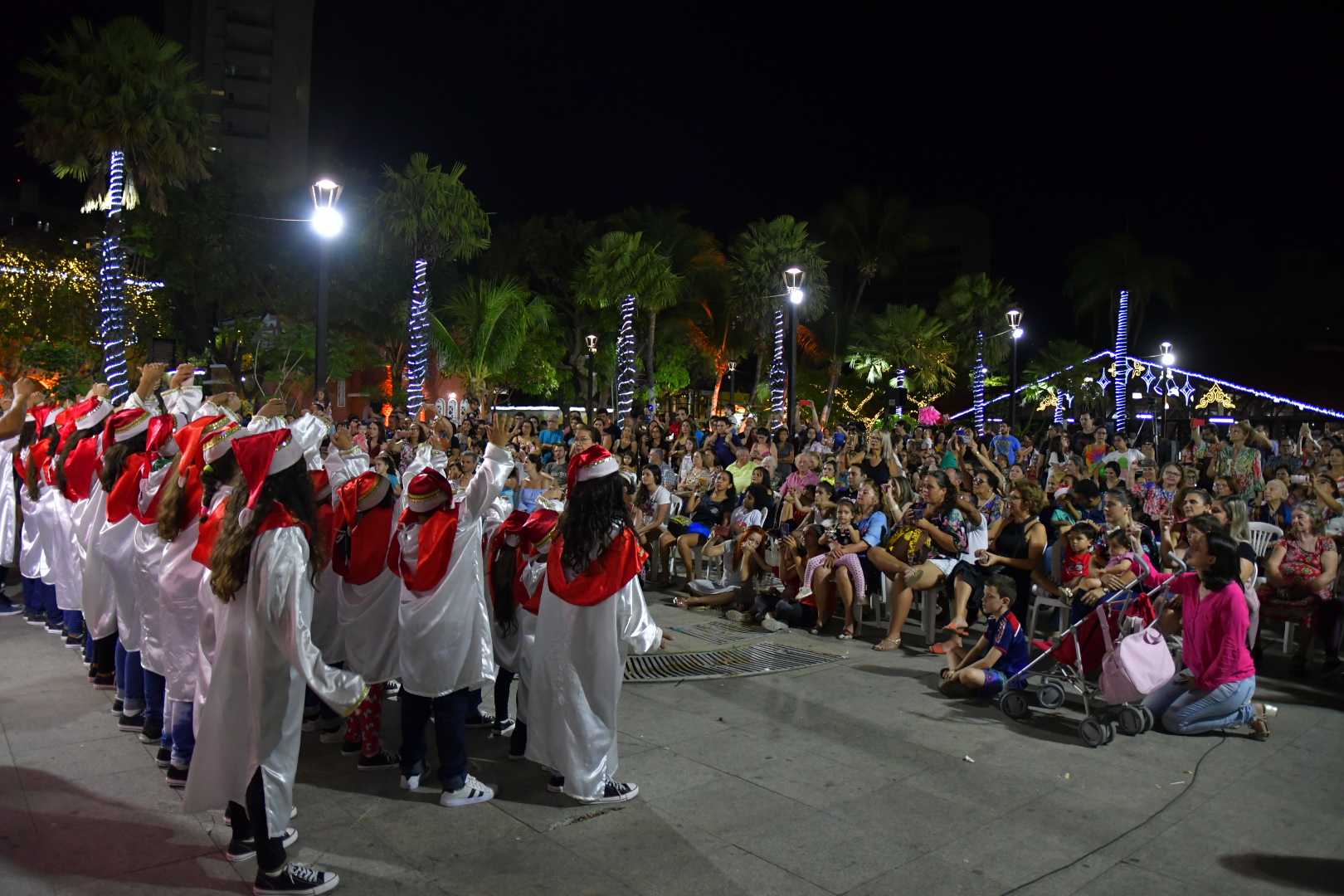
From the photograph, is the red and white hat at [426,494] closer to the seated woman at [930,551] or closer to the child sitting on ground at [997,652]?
the child sitting on ground at [997,652]

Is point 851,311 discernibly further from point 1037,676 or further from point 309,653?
point 309,653

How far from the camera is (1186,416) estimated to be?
28547 mm

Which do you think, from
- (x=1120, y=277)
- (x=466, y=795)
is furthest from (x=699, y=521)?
(x=1120, y=277)

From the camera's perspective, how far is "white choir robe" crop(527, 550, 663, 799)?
14.8ft

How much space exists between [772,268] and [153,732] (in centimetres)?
2721

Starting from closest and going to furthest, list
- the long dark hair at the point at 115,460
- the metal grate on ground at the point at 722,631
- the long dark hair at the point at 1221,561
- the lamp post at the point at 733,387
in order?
the long dark hair at the point at 115,460, the long dark hair at the point at 1221,561, the metal grate on ground at the point at 722,631, the lamp post at the point at 733,387

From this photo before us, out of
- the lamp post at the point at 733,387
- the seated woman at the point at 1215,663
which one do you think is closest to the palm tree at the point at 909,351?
the lamp post at the point at 733,387

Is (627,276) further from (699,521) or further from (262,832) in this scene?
(262,832)

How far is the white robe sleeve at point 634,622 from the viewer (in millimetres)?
4641

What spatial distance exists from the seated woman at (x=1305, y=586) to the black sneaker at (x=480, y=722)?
239 inches

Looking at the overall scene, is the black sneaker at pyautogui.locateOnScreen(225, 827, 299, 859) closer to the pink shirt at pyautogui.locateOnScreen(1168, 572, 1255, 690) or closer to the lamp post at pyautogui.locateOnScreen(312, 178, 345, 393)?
the pink shirt at pyautogui.locateOnScreen(1168, 572, 1255, 690)

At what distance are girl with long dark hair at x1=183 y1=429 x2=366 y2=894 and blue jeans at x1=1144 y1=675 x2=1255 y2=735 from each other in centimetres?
497

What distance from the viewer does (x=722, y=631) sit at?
865cm

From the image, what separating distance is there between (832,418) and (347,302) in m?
18.0
